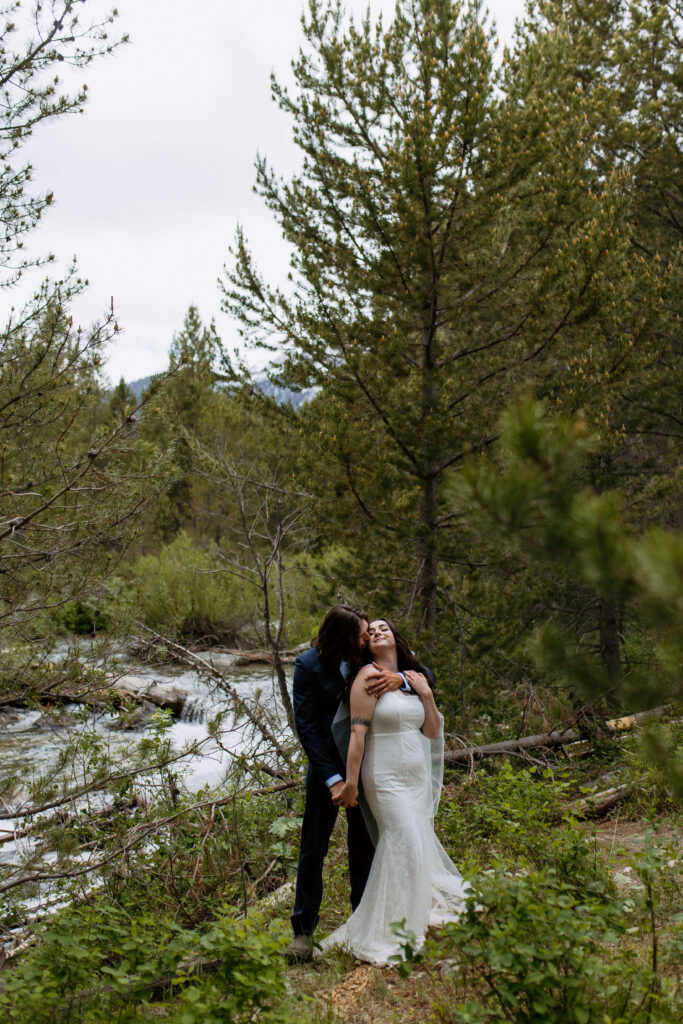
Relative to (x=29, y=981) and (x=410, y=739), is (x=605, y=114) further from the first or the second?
(x=29, y=981)

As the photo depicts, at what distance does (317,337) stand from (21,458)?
4436 millimetres

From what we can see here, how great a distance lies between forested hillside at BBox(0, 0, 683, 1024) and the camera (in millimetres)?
2650

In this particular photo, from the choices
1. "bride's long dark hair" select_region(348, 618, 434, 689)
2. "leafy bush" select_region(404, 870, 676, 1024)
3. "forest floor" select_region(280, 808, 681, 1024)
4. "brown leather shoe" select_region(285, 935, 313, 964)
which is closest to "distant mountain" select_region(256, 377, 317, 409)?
"bride's long dark hair" select_region(348, 618, 434, 689)

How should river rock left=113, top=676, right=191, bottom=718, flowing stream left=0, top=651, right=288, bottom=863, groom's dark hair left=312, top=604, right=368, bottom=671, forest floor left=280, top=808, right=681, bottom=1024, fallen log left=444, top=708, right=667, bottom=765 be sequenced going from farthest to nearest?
1. river rock left=113, top=676, right=191, bottom=718
2. flowing stream left=0, top=651, right=288, bottom=863
3. fallen log left=444, top=708, right=667, bottom=765
4. groom's dark hair left=312, top=604, right=368, bottom=671
5. forest floor left=280, top=808, right=681, bottom=1024

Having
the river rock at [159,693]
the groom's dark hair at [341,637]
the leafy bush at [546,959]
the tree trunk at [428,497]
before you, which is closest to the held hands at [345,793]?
the groom's dark hair at [341,637]

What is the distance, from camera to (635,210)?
12281 mm

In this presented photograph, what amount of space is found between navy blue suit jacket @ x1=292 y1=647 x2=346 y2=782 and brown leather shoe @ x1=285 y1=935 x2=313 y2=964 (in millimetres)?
810

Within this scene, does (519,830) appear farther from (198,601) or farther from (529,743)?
(198,601)

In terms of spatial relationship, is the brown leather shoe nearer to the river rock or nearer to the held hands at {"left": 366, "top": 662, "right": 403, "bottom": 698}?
the held hands at {"left": 366, "top": 662, "right": 403, "bottom": 698}

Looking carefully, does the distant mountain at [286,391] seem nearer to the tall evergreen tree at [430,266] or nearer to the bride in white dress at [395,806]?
the tall evergreen tree at [430,266]

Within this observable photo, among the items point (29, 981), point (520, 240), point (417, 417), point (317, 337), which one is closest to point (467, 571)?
point (417, 417)

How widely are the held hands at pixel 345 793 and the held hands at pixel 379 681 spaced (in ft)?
1.52

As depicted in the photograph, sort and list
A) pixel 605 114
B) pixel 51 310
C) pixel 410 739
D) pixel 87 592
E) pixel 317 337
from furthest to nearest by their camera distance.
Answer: pixel 605 114 → pixel 317 337 → pixel 87 592 → pixel 51 310 → pixel 410 739

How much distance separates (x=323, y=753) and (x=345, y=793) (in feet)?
0.81
